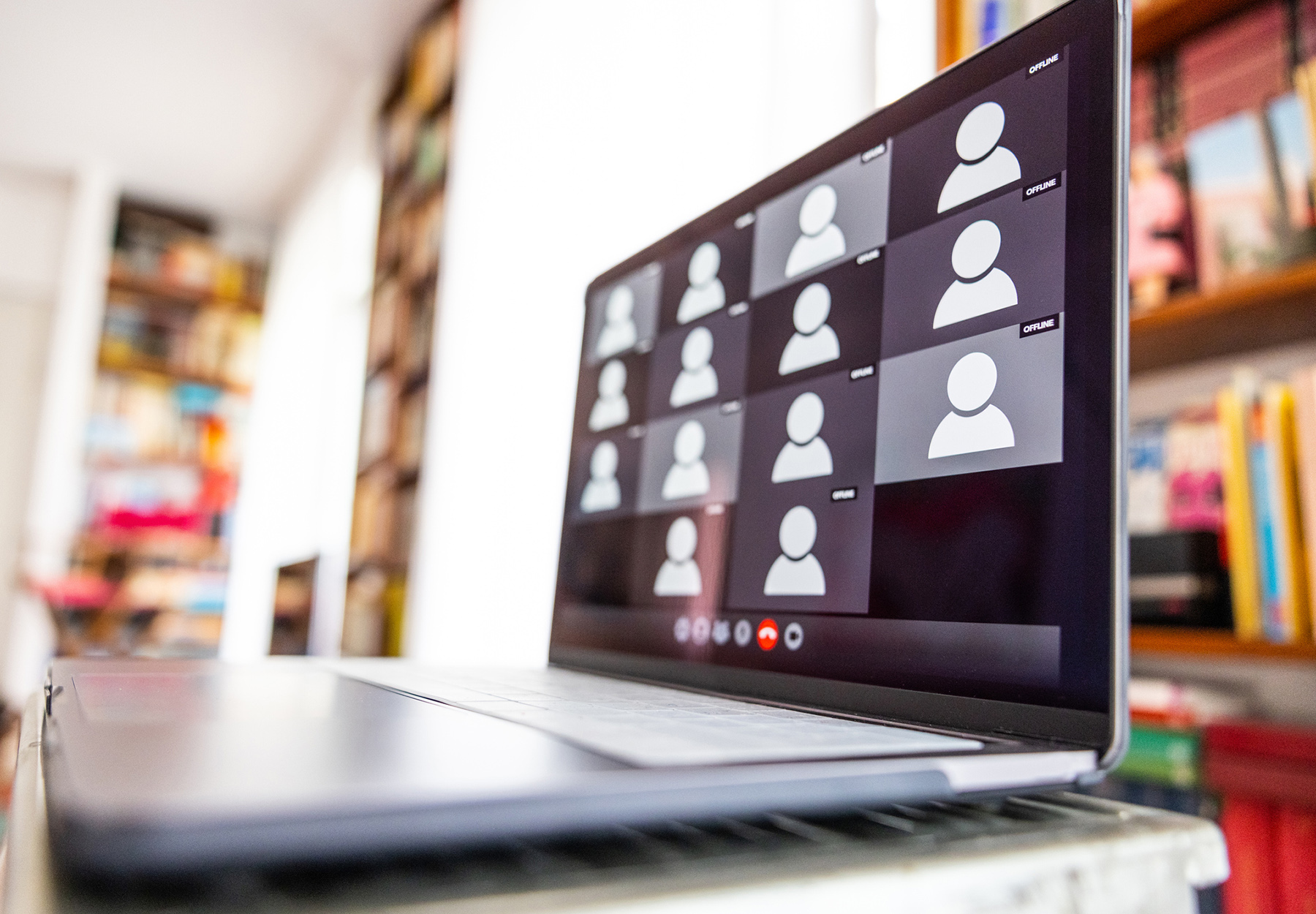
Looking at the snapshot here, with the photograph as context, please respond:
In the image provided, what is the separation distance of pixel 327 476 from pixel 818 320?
312cm

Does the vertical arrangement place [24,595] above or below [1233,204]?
below

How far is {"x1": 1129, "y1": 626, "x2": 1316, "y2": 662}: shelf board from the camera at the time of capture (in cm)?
87

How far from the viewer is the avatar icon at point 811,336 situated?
0.54 m

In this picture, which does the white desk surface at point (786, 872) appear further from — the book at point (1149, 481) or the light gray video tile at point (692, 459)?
the book at point (1149, 481)

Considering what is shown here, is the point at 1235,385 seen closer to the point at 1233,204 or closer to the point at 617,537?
the point at 1233,204

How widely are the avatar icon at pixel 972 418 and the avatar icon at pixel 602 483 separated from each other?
34 centimetres

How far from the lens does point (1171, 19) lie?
1101mm

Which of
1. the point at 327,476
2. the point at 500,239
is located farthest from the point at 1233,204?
the point at 327,476

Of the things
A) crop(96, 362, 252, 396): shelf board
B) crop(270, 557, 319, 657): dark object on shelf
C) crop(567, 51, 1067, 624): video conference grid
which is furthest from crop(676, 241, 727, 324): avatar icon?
crop(96, 362, 252, 396): shelf board

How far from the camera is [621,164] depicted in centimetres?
142

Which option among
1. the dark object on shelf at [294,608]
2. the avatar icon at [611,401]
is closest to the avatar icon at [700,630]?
the avatar icon at [611,401]

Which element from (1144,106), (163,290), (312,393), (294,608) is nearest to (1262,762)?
(1144,106)

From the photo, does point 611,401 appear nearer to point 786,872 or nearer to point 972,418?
point 972,418

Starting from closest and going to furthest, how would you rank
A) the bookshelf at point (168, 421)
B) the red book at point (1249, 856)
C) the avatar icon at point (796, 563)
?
the avatar icon at point (796, 563), the red book at point (1249, 856), the bookshelf at point (168, 421)
